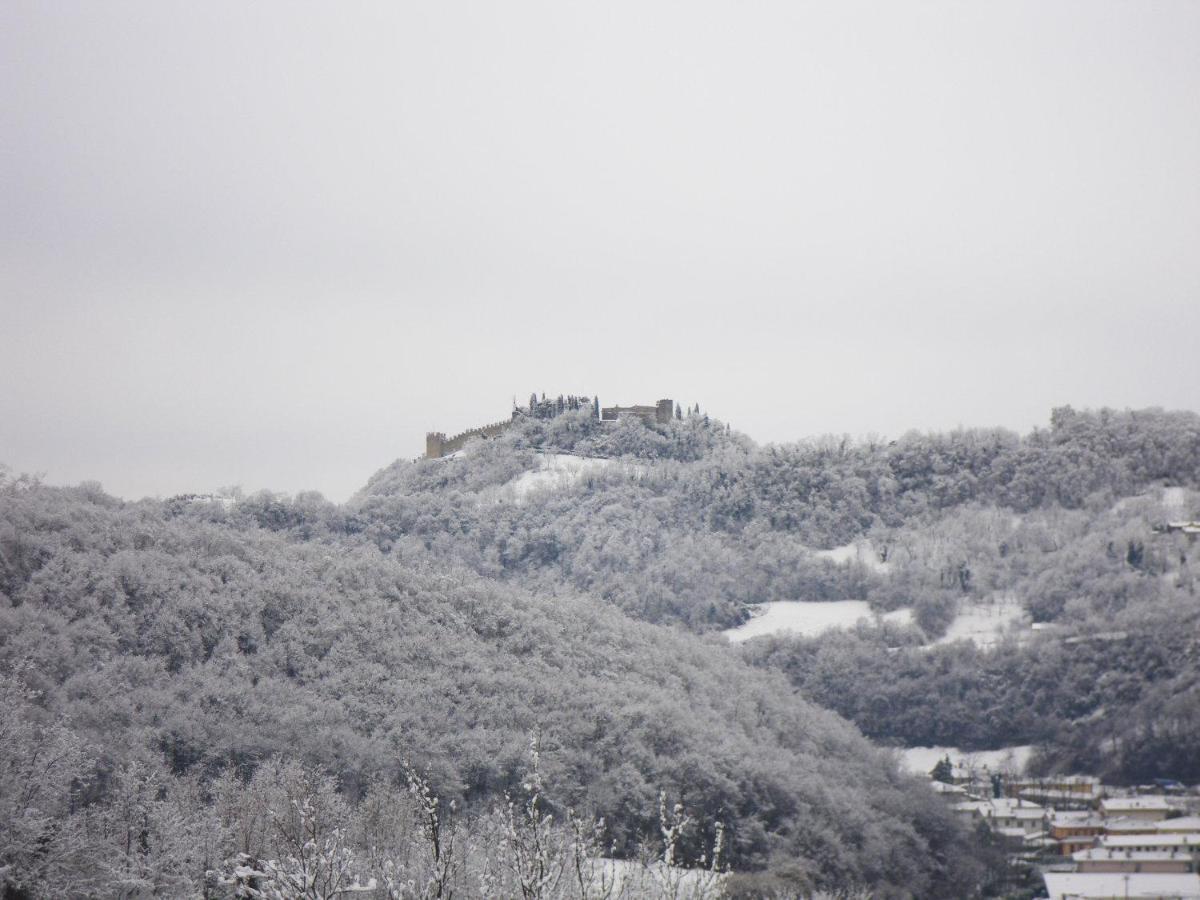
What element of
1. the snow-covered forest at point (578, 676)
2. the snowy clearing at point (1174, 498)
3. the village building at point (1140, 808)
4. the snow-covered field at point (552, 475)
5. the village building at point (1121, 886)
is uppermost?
the snow-covered field at point (552, 475)

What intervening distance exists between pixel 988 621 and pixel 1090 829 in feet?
128

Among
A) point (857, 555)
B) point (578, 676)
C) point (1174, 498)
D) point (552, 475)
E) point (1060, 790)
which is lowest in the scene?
point (1060, 790)

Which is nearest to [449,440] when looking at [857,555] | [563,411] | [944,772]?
[563,411]

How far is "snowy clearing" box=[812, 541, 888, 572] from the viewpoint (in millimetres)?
103188

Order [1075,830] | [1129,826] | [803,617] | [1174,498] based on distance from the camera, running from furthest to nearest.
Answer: [1174,498] < [803,617] < [1129,826] < [1075,830]

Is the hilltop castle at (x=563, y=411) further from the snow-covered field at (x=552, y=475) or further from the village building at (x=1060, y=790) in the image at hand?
the village building at (x=1060, y=790)

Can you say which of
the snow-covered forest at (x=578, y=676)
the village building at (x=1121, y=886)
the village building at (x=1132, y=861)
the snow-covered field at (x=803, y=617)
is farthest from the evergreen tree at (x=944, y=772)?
the snow-covered field at (x=803, y=617)

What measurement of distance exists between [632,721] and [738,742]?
5061 mm

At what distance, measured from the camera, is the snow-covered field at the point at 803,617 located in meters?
92.0

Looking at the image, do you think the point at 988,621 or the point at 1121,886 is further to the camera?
the point at 988,621

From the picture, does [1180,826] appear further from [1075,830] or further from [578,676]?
[578,676]

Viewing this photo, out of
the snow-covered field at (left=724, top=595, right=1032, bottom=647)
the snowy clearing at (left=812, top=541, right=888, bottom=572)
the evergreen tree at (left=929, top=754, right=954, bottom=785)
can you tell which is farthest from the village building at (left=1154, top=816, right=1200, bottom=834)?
the snowy clearing at (left=812, top=541, right=888, bottom=572)

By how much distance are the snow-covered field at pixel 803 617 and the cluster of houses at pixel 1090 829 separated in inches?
988

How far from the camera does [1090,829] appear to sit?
170ft
